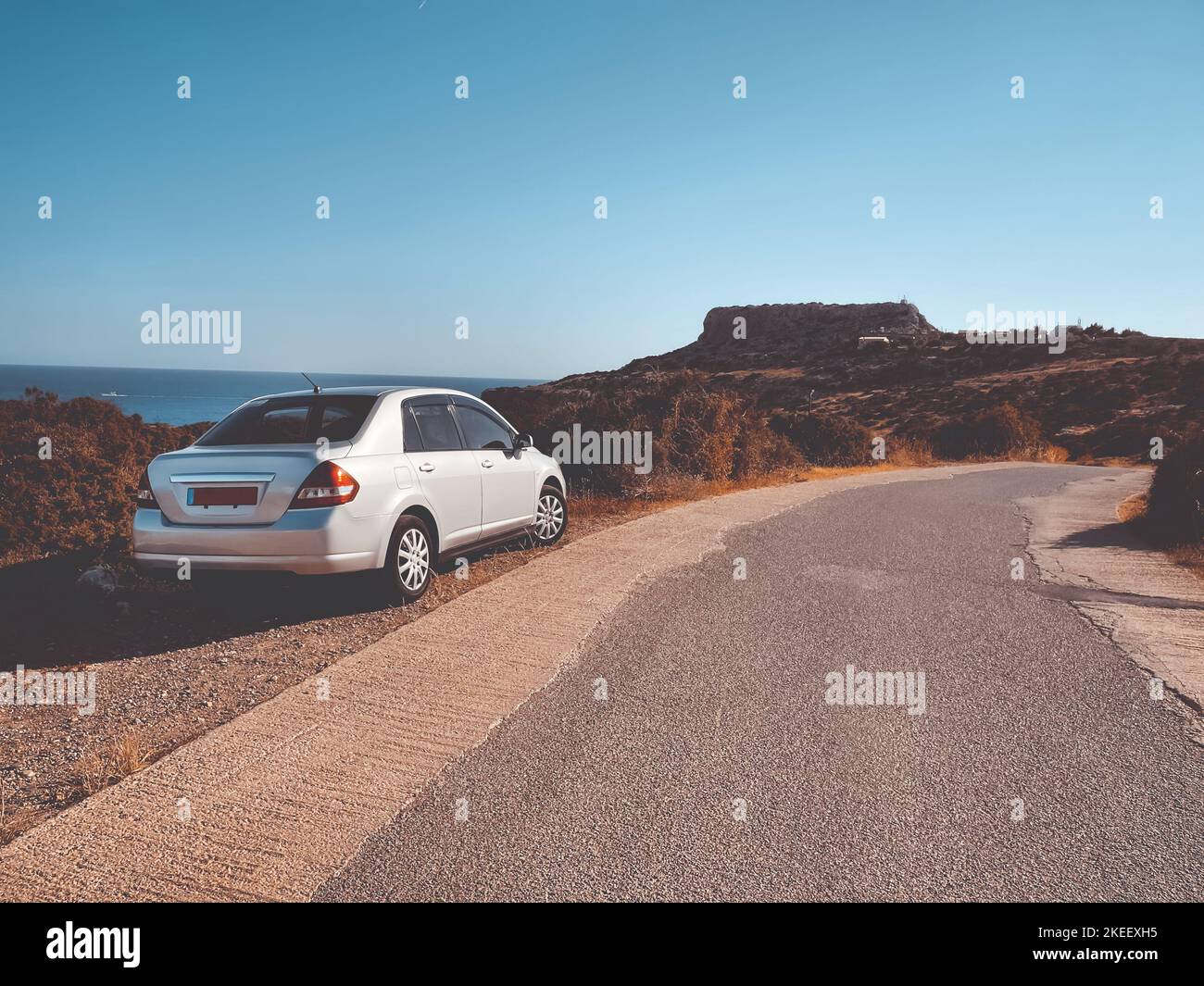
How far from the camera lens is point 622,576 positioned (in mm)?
8688

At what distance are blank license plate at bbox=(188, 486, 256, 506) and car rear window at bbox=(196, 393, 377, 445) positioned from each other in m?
0.54

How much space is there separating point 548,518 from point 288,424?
346 cm

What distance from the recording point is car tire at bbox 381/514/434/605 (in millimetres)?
7016

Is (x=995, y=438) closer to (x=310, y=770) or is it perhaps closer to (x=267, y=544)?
(x=267, y=544)

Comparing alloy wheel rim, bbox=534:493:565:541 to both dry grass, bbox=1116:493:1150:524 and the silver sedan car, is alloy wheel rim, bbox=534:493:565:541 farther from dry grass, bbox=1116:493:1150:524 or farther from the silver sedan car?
dry grass, bbox=1116:493:1150:524

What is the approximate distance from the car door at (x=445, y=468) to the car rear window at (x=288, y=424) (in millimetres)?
465

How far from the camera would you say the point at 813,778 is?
13.4 feet

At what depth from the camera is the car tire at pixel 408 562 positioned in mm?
7016

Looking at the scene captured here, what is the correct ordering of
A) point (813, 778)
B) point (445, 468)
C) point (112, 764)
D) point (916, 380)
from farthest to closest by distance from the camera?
point (916, 380) < point (445, 468) < point (112, 764) < point (813, 778)

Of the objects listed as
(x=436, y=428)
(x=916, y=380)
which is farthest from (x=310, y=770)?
(x=916, y=380)

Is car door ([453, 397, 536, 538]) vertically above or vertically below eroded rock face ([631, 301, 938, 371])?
below

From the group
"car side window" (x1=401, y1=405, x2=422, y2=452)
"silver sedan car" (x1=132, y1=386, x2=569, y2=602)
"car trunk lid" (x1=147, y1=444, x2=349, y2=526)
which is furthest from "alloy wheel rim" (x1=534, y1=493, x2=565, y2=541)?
"car trunk lid" (x1=147, y1=444, x2=349, y2=526)

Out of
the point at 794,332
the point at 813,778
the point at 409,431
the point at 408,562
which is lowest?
the point at 813,778
